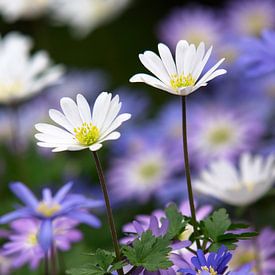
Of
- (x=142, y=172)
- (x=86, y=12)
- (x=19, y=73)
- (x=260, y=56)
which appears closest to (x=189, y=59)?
(x=260, y=56)

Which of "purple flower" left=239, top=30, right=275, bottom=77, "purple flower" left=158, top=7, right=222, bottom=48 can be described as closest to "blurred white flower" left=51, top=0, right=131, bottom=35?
"purple flower" left=158, top=7, right=222, bottom=48

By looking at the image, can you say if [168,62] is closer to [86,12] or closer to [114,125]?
[114,125]

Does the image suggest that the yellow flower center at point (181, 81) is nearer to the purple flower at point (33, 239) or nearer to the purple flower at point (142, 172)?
the purple flower at point (33, 239)

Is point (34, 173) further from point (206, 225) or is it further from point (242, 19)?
point (206, 225)

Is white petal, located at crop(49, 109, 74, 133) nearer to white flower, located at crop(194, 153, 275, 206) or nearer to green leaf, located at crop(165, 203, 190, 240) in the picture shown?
green leaf, located at crop(165, 203, 190, 240)

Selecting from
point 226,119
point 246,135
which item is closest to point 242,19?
point 226,119

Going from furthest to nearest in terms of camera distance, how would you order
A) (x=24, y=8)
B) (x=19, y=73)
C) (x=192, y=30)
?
(x=192, y=30) < (x=24, y=8) < (x=19, y=73)

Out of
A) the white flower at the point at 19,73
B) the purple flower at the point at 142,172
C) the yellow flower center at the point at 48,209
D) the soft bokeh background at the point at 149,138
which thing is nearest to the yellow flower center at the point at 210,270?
the yellow flower center at the point at 48,209
